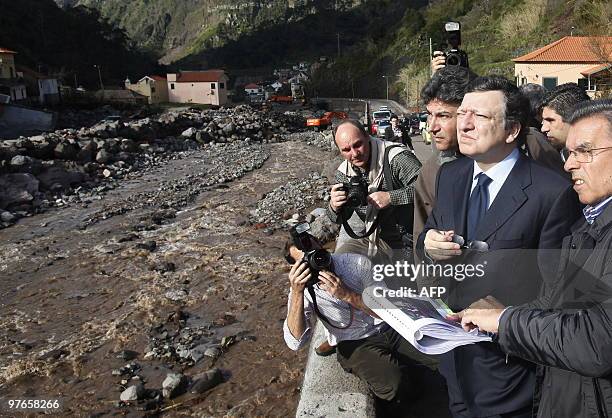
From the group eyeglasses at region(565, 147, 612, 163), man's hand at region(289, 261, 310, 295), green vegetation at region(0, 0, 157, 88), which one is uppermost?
green vegetation at region(0, 0, 157, 88)

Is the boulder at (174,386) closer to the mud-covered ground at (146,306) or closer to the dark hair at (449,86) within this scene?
the mud-covered ground at (146,306)

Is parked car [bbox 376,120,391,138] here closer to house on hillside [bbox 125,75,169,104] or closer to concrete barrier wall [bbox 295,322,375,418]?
concrete barrier wall [bbox 295,322,375,418]

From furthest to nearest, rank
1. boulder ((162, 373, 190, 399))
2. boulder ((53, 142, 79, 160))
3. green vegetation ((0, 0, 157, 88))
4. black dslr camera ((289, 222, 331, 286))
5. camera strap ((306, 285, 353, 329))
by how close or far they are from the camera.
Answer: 1. green vegetation ((0, 0, 157, 88))
2. boulder ((53, 142, 79, 160))
3. boulder ((162, 373, 190, 399))
4. camera strap ((306, 285, 353, 329))
5. black dslr camera ((289, 222, 331, 286))

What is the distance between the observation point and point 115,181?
18.5 meters

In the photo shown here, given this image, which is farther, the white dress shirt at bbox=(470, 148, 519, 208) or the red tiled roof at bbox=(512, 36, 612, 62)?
the red tiled roof at bbox=(512, 36, 612, 62)

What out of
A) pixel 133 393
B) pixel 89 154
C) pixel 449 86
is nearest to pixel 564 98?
pixel 449 86

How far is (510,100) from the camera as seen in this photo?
226cm

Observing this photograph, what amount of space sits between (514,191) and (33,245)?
38.4 feet

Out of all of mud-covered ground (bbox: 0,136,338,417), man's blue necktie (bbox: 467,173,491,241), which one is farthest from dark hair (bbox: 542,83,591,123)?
mud-covered ground (bbox: 0,136,338,417)

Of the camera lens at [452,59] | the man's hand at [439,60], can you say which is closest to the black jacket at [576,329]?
the camera lens at [452,59]

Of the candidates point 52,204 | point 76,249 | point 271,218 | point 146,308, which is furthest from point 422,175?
point 52,204

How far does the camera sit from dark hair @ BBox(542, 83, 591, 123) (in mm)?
2977

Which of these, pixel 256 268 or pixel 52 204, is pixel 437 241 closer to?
pixel 256 268

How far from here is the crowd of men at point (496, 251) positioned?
170 cm
